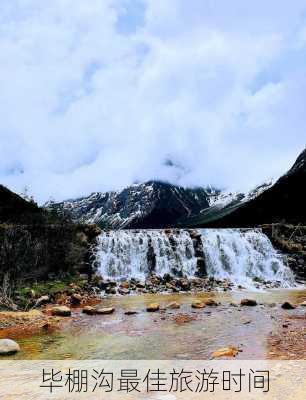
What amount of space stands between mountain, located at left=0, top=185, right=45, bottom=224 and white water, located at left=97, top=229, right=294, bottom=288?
538 cm

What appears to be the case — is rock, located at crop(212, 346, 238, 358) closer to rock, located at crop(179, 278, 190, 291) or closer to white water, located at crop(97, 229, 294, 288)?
rock, located at crop(179, 278, 190, 291)

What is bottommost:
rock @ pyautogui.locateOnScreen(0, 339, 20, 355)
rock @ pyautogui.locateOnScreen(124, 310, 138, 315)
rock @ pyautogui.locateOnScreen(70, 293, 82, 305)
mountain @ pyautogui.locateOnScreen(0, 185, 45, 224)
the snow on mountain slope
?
rock @ pyautogui.locateOnScreen(0, 339, 20, 355)

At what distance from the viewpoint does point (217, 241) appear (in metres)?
33.5

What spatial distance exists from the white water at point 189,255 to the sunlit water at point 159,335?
12.5 metres

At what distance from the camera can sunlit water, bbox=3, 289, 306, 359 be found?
10.0 m

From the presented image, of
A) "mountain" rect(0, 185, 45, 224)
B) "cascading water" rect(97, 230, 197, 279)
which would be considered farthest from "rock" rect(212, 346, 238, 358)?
"mountain" rect(0, 185, 45, 224)

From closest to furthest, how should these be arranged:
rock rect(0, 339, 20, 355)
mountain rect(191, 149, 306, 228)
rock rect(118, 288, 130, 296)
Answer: rock rect(0, 339, 20, 355), rock rect(118, 288, 130, 296), mountain rect(191, 149, 306, 228)

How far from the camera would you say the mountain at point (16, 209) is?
31.1 meters

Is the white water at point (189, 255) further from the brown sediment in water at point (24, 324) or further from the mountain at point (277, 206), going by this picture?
the mountain at point (277, 206)

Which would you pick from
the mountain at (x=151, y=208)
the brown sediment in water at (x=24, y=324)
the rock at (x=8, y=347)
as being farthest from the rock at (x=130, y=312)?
the mountain at (x=151, y=208)

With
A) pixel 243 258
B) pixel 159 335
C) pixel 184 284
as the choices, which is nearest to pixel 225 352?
pixel 159 335

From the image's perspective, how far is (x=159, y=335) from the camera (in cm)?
1207

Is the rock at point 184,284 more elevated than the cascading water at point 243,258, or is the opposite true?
the cascading water at point 243,258

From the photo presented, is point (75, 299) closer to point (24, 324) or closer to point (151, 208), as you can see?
point (24, 324)
